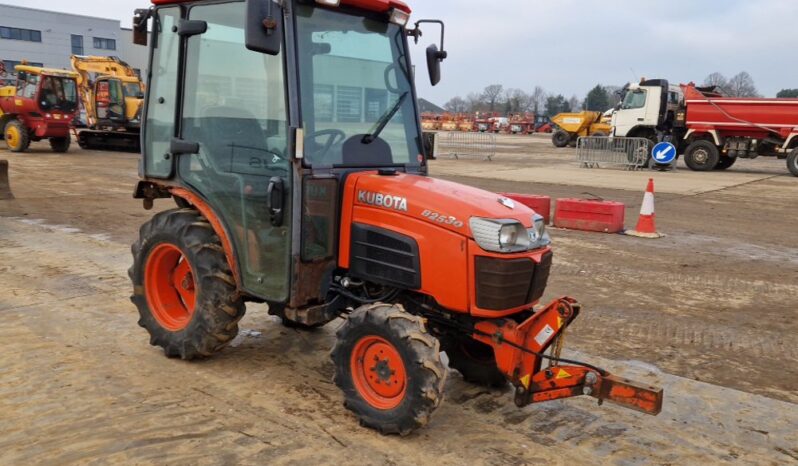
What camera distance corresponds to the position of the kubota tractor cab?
1988cm

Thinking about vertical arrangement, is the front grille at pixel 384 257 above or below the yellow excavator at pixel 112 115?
below

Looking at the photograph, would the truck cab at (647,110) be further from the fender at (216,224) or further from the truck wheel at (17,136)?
the fender at (216,224)

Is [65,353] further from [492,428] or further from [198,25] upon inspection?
[492,428]

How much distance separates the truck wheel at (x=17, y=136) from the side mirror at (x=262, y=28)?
1991 centimetres

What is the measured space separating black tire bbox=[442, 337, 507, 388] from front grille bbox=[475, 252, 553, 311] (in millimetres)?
728

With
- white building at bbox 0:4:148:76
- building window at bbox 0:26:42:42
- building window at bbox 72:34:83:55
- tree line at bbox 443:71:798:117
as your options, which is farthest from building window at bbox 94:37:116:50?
tree line at bbox 443:71:798:117

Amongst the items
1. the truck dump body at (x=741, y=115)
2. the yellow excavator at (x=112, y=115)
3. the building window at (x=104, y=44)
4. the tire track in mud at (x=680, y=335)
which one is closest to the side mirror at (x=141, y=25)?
the tire track in mud at (x=680, y=335)

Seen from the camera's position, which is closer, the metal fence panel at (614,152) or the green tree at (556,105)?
the metal fence panel at (614,152)

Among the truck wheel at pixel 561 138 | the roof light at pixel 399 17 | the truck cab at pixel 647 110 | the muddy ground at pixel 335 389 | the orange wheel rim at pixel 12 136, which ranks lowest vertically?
the muddy ground at pixel 335 389

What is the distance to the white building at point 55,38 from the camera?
6053 cm

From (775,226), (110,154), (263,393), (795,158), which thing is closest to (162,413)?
(263,393)

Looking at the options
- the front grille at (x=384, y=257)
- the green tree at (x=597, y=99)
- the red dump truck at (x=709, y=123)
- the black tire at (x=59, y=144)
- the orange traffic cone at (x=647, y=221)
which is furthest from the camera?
the green tree at (x=597, y=99)

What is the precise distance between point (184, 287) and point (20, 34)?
68.7m

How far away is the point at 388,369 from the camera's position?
11.3 feet
